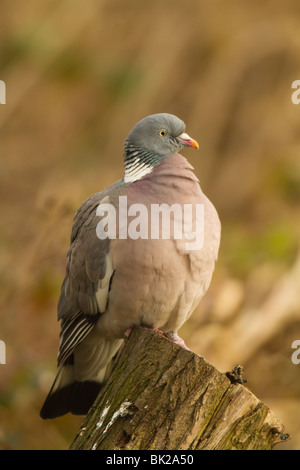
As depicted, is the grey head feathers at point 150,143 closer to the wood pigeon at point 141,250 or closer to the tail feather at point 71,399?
the wood pigeon at point 141,250

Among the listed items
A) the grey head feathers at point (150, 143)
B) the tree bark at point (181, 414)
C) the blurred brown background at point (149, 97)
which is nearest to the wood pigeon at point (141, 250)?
the grey head feathers at point (150, 143)

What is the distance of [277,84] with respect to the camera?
8.93 meters

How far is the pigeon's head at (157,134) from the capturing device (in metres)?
3.69

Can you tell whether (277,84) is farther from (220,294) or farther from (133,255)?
(133,255)

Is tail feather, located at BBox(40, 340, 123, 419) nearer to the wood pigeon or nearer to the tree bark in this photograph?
the wood pigeon

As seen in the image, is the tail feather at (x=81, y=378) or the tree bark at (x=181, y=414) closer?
the tree bark at (x=181, y=414)

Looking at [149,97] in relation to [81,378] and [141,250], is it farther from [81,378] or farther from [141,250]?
[141,250]

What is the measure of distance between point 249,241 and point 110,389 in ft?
12.0

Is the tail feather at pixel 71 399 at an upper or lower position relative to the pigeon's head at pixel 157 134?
lower

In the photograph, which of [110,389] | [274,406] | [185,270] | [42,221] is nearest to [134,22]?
[42,221]

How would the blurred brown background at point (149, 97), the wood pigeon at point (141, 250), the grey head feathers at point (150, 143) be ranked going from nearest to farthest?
the wood pigeon at point (141, 250)
the grey head feathers at point (150, 143)
the blurred brown background at point (149, 97)

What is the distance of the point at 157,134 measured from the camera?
146 inches

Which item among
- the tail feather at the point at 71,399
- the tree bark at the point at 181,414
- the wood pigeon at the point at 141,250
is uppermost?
the wood pigeon at the point at 141,250

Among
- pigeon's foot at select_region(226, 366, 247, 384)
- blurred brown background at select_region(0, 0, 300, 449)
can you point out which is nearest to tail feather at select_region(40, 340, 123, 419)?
pigeon's foot at select_region(226, 366, 247, 384)
